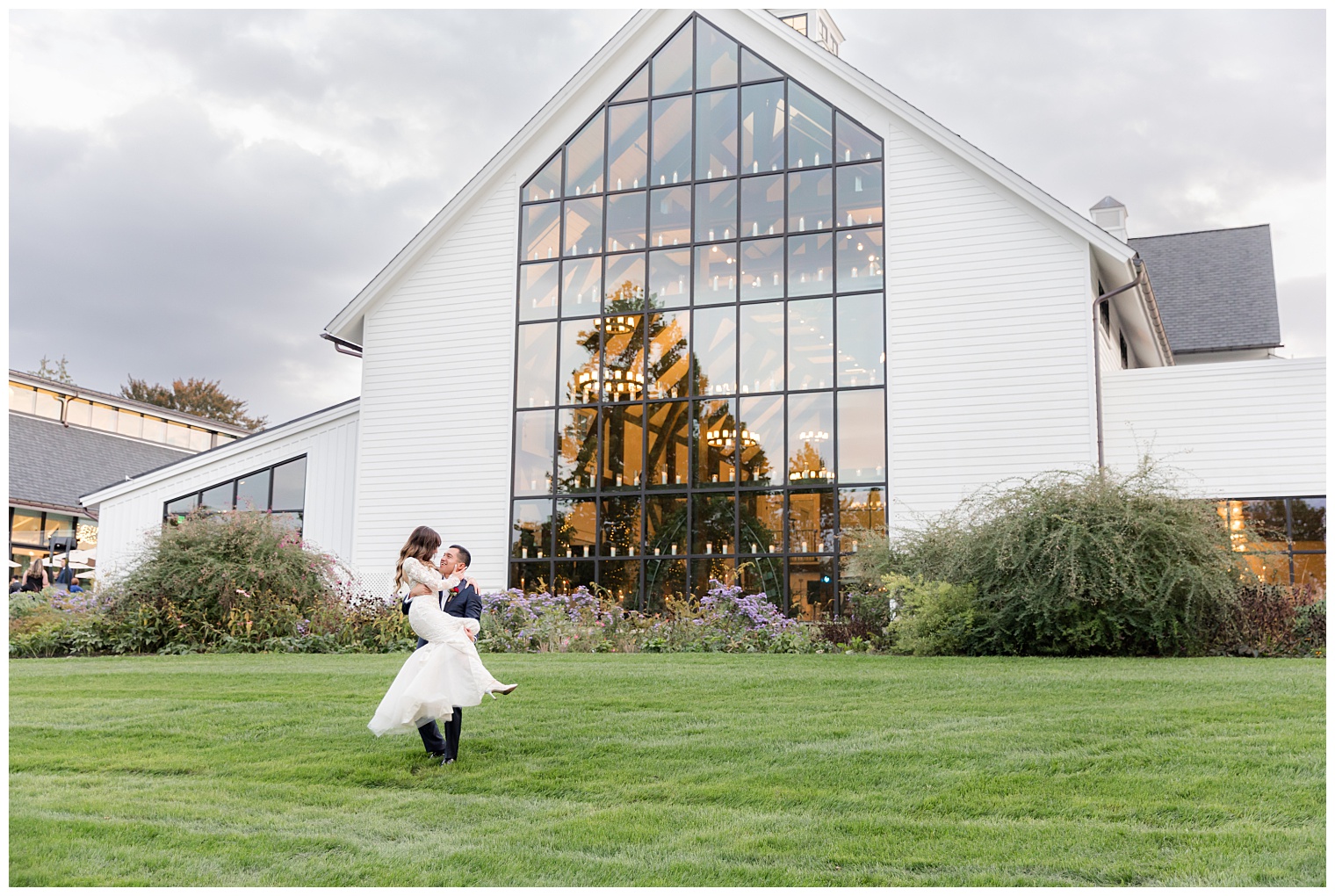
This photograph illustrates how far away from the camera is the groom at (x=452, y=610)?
6.99 meters

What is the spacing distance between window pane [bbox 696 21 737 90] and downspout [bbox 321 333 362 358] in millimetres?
8829

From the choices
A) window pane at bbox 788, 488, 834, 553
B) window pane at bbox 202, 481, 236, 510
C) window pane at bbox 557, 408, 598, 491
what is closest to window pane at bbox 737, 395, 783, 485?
window pane at bbox 788, 488, 834, 553

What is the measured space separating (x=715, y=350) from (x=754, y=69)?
536 centimetres

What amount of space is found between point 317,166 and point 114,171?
6660mm

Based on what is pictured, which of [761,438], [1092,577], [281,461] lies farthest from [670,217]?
[1092,577]

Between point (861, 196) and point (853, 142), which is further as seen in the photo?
point (853, 142)

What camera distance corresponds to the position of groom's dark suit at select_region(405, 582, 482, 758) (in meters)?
6.99

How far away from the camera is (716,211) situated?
2059 centimetres

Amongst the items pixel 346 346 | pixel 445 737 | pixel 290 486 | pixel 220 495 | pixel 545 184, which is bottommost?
pixel 445 737

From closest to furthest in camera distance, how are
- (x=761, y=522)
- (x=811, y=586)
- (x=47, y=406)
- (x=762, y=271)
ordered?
(x=811, y=586), (x=761, y=522), (x=762, y=271), (x=47, y=406)

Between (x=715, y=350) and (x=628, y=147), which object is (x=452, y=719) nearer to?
(x=715, y=350)

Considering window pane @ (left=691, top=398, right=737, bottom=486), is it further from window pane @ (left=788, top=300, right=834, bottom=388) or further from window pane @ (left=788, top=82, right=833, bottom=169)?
window pane @ (left=788, top=82, right=833, bottom=169)

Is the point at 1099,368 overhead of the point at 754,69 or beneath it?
beneath

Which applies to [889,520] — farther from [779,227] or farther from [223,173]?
[223,173]
